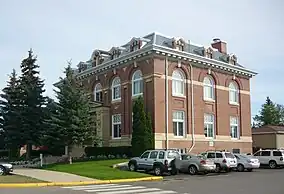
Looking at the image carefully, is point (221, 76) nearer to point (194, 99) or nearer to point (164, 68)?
point (194, 99)

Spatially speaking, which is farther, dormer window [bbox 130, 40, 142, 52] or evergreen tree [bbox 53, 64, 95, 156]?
dormer window [bbox 130, 40, 142, 52]

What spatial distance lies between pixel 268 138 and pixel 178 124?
2114 centimetres

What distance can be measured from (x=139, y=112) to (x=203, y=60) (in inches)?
407

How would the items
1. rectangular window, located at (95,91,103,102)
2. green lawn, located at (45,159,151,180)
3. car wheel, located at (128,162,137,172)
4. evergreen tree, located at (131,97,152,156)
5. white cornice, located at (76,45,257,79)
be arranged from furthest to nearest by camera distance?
rectangular window, located at (95,91,103,102)
white cornice, located at (76,45,257,79)
evergreen tree, located at (131,97,152,156)
car wheel, located at (128,162,137,172)
green lawn, located at (45,159,151,180)

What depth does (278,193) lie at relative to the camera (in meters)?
15.8

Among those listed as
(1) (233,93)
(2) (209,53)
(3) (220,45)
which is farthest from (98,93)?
(3) (220,45)

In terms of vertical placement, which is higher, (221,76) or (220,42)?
(220,42)

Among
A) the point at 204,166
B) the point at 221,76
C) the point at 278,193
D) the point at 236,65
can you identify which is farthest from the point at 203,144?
the point at 278,193

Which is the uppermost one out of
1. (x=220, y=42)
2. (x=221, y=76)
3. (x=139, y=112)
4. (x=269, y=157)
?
(x=220, y=42)

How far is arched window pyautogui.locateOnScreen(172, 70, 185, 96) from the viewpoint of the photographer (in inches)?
1553

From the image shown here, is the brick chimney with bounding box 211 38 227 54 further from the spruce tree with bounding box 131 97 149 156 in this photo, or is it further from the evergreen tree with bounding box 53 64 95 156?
the evergreen tree with bounding box 53 64 95 156

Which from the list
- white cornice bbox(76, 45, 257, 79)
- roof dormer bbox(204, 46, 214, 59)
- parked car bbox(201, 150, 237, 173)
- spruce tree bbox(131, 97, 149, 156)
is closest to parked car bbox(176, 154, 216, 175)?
parked car bbox(201, 150, 237, 173)

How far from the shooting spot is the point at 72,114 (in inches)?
1345

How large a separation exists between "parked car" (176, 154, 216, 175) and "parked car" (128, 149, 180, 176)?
540mm
